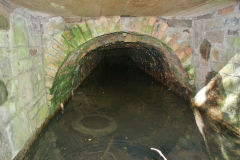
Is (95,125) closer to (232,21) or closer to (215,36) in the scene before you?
(215,36)

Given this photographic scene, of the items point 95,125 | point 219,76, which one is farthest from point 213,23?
point 95,125

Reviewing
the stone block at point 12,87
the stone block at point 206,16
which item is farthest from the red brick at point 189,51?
the stone block at point 12,87

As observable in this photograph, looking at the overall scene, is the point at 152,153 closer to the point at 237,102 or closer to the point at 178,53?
the point at 237,102

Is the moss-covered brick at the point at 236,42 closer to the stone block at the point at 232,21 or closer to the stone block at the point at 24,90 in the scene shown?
the stone block at the point at 232,21

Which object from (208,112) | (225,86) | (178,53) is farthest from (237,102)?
(178,53)

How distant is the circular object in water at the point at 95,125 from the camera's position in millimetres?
3283

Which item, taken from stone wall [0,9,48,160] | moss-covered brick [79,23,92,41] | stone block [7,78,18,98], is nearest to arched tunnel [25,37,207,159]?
stone wall [0,9,48,160]

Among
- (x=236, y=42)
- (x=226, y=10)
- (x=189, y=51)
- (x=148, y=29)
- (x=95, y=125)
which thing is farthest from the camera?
(x=189, y=51)

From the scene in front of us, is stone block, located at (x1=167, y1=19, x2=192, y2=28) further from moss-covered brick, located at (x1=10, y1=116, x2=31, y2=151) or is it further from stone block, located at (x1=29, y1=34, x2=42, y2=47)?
moss-covered brick, located at (x1=10, y1=116, x2=31, y2=151)

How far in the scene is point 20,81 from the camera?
2.37 metres

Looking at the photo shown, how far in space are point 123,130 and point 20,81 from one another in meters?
1.78

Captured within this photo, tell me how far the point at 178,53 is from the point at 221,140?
1.67 m

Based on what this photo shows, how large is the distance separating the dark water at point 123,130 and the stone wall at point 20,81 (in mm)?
435

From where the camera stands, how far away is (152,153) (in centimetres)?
266
